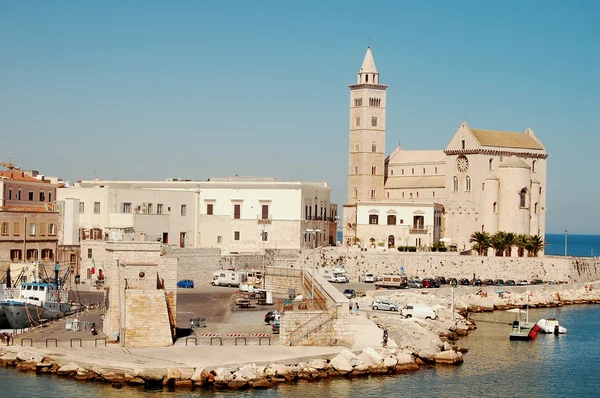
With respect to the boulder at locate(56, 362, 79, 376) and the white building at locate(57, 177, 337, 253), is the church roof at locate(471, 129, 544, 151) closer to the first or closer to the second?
the white building at locate(57, 177, 337, 253)

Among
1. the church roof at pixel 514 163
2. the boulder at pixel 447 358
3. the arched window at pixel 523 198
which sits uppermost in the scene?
the church roof at pixel 514 163

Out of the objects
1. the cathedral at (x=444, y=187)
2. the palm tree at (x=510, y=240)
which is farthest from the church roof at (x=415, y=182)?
the palm tree at (x=510, y=240)

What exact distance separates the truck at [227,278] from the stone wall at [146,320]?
1059 inches

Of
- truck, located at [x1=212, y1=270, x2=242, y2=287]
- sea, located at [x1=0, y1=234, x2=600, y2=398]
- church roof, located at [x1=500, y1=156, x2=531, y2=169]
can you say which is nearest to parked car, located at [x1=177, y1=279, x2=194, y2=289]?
truck, located at [x1=212, y1=270, x2=242, y2=287]

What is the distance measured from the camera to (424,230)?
85.1m

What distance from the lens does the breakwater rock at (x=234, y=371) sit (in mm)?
34906

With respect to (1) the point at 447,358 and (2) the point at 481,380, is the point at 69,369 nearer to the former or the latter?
(1) the point at 447,358

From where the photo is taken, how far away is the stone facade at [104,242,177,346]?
3822 cm

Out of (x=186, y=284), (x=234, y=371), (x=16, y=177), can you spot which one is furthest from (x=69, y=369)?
(x=16, y=177)

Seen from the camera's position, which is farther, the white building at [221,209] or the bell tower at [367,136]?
the bell tower at [367,136]

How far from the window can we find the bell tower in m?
38.2

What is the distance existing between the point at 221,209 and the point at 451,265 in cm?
1872

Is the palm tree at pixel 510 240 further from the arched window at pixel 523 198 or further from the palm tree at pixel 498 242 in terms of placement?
the arched window at pixel 523 198

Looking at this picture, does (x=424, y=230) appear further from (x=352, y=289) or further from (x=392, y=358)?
(x=392, y=358)
